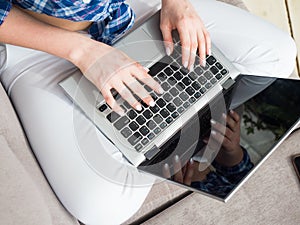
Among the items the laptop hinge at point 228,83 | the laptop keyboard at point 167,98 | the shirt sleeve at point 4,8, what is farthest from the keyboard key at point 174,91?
the shirt sleeve at point 4,8

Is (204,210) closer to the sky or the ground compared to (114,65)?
closer to the ground

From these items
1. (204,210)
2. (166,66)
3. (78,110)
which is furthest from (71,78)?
(204,210)

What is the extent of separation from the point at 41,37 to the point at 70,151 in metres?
0.21

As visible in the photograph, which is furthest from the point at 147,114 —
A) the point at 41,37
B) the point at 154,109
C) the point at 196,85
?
the point at 41,37

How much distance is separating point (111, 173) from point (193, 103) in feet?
0.66

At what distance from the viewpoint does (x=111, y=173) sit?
92 centimetres

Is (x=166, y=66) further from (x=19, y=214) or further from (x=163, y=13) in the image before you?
(x=19, y=214)

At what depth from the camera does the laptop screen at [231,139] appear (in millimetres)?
853

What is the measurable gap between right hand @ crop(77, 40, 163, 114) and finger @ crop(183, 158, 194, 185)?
0.13 metres

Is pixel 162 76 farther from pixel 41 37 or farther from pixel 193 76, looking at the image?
pixel 41 37

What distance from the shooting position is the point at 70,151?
0.92m

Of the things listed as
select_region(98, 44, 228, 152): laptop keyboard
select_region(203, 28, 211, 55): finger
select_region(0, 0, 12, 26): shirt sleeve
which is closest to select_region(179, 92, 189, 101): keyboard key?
select_region(98, 44, 228, 152): laptop keyboard

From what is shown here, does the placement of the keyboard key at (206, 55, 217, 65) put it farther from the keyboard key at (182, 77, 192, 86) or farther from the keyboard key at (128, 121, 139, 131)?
the keyboard key at (128, 121, 139, 131)

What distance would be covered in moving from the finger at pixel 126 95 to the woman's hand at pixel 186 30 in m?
0.13
